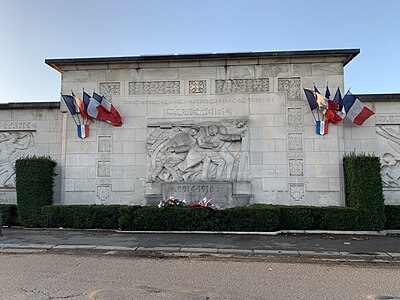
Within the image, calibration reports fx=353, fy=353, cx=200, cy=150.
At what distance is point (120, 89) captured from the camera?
14742 mm

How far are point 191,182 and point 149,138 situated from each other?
249 cm

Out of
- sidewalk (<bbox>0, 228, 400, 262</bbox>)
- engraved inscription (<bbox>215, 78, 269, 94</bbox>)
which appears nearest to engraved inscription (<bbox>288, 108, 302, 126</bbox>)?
engraved inscription (<bbox>215, 78, 269, 94</bbox>)

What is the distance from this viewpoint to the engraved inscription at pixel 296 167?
45.0 ft

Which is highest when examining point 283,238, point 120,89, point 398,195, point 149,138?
point 120,89

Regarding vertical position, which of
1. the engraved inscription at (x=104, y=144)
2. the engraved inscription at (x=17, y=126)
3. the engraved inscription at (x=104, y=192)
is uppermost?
the engraved inscription at (x=17, y=126)

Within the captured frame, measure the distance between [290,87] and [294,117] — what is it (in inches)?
48.5

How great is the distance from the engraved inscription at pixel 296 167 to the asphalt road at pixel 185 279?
20.7ft

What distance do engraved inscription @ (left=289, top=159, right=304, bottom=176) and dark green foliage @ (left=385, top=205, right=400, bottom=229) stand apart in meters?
3.29

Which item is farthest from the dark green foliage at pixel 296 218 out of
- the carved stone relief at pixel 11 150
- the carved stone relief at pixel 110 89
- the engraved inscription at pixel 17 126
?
the engraved inscription at pixel 17 126

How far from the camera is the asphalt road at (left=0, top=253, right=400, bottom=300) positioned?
17.9ft

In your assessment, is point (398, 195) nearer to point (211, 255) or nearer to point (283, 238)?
point (283, 238)

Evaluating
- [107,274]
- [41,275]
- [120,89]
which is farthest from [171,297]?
[120,89]

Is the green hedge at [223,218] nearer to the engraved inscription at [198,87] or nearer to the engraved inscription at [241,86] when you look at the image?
the engraved inscription at [241,86]

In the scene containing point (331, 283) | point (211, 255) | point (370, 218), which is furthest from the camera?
point (370, 218)
